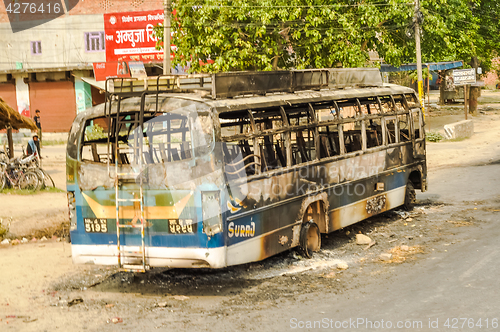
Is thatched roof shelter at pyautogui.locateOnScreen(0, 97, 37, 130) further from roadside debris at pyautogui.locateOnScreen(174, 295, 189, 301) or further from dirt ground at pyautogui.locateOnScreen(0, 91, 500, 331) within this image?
roadside debris at pyautogui.locateOnScreen(174, 295, 189, 301)

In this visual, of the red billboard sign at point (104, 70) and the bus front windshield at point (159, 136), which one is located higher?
the red billboard sign at point (104, 70)

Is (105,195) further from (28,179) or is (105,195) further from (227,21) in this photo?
(227,21)

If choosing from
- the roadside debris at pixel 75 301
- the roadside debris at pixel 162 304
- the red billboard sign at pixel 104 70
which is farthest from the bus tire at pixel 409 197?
the red billboard sign at pixel 104 70

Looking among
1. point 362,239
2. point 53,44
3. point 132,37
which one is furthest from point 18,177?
point 53,44

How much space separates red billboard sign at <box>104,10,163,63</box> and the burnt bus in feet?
84.5

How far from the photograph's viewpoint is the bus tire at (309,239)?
8.91m

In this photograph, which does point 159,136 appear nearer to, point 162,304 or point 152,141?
point 152,141

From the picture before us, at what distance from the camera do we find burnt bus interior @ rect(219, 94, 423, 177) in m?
7.89

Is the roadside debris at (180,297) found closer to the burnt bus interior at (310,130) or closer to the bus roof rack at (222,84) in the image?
the burnt bus interior at (310,130)

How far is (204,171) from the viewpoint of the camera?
23.1 ft

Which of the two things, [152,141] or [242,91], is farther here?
[242,91]

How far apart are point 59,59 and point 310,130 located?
30710 millimetres

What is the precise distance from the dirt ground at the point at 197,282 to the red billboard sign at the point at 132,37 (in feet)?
75.3

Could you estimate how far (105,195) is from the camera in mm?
7504
